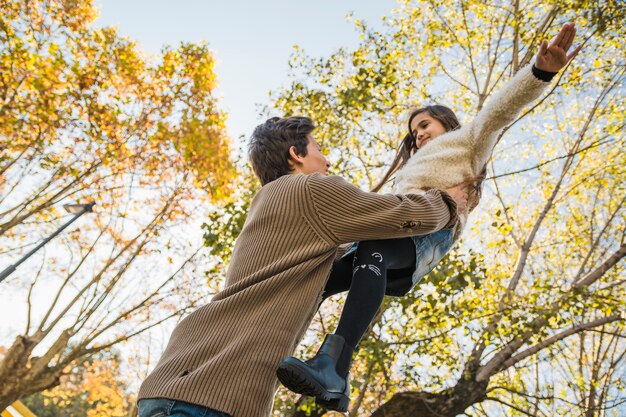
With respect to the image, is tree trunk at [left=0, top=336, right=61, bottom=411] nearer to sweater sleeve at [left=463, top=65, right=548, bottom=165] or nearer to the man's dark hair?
the man's dark hair

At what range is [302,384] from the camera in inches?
55.1

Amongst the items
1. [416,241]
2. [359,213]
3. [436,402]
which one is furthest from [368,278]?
[436,402]

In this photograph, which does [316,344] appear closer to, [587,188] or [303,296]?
[303,296]

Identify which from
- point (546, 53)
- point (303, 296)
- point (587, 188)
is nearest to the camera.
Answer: point (303, 296)

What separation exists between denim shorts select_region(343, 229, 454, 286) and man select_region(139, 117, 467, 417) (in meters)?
0.16

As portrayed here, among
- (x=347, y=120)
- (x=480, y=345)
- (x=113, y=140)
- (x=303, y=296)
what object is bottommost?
(x=303, y=296)

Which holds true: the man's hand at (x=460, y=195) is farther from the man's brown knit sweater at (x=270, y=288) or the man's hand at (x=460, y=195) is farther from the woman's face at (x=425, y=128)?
the woman's face at (x=425, y=128)

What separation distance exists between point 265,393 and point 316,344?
20.7 feet

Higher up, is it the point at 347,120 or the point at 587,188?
the point at 587,188

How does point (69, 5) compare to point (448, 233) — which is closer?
point (448, 233)

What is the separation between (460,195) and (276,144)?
98 cm

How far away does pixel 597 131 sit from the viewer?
884 cm

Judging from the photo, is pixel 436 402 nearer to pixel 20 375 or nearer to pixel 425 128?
pixel 425 128

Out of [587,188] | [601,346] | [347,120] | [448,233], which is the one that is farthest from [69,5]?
[601,346]
